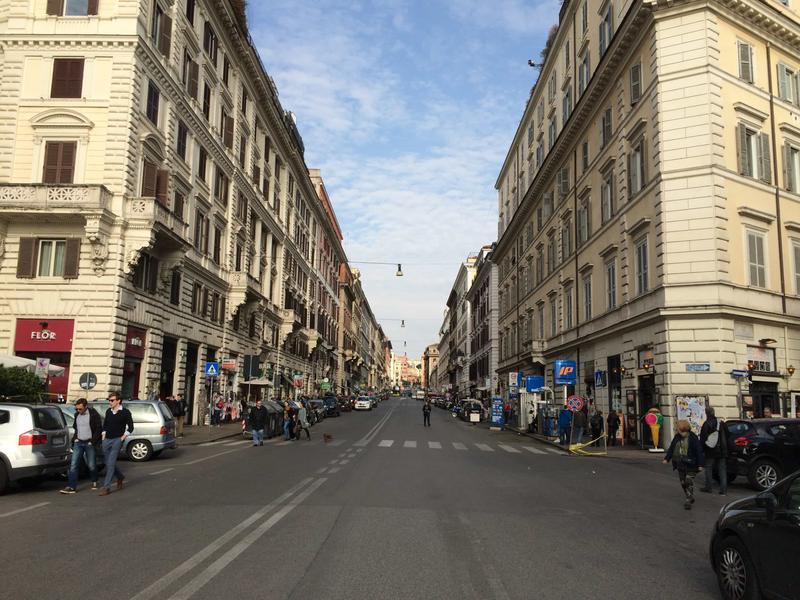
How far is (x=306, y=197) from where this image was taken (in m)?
68.2

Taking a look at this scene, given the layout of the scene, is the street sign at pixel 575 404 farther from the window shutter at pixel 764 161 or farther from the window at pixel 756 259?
the window shutter at pixel 764 161

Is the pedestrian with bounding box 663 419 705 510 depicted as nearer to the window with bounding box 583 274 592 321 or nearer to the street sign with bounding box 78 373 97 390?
the street sign with bounding box 78 373 97 390

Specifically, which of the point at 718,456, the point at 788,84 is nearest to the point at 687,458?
the point at 718,456

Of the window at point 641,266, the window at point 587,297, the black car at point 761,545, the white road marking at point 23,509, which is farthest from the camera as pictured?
the window at point 587,297

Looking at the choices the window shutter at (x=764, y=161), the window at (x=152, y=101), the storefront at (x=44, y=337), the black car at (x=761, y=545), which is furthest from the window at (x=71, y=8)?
the black car at (x=761, y=545)

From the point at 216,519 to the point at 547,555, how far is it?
4.53 m

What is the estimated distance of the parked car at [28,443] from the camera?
11.6 m

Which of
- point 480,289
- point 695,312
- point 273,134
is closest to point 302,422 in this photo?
point 695,312

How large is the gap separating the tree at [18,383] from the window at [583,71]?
94.4 feet

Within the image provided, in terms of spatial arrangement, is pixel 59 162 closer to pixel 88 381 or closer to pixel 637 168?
pixel 88 381

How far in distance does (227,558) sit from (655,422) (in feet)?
65.2

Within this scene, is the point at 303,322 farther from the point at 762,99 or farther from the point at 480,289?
the point at 762,99

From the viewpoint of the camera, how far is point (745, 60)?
85.1ft

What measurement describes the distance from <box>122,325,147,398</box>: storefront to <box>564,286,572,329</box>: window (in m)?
22.3
